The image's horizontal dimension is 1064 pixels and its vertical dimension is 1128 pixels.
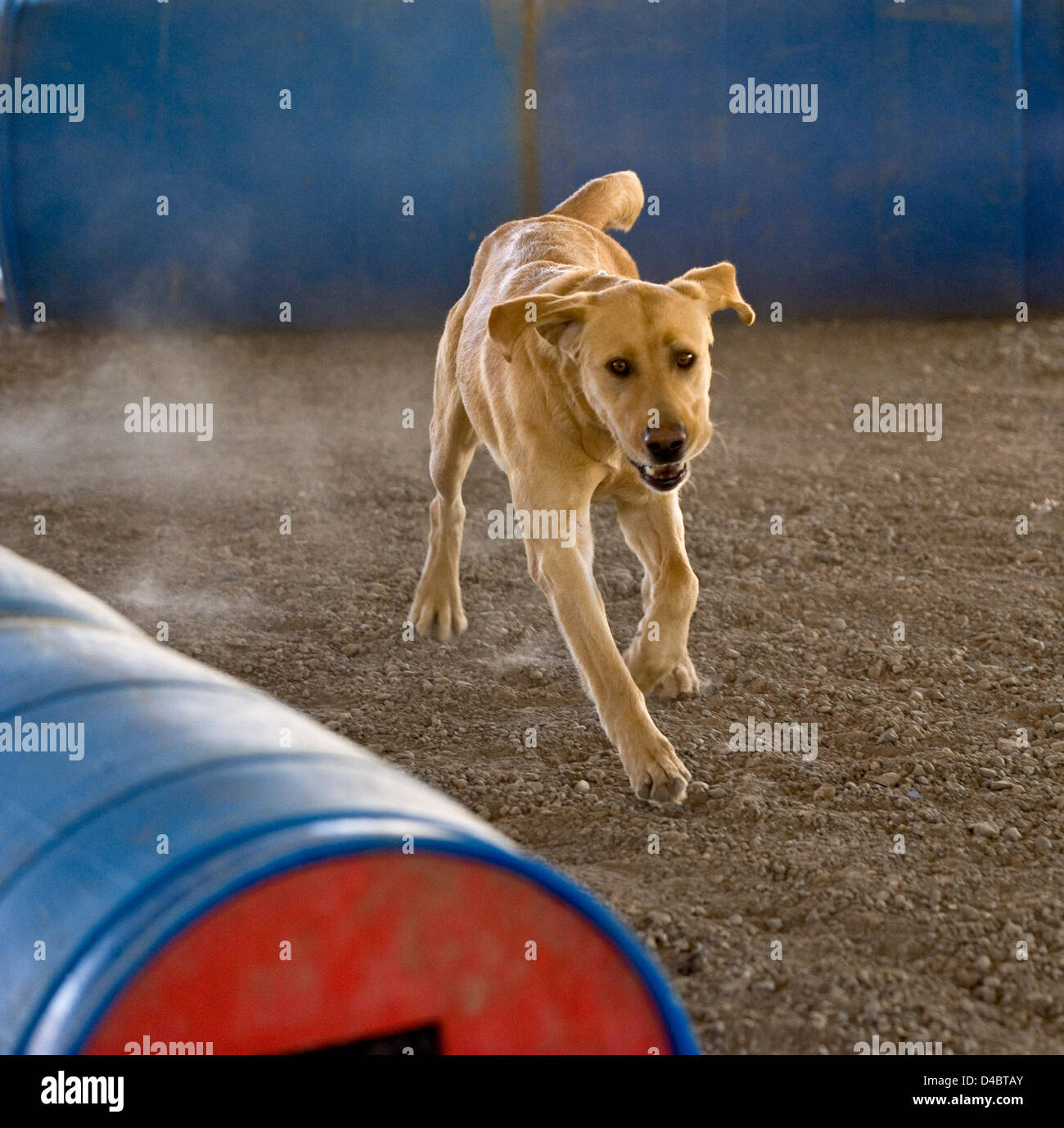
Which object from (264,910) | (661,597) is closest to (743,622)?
(661,597)

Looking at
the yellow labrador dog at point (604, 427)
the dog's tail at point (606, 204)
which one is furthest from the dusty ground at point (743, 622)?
the dog's tail at point (606, 204)

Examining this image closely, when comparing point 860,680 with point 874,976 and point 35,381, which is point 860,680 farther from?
point 35,381

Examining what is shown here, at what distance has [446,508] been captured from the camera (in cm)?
521

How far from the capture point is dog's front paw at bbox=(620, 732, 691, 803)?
12.3 feet

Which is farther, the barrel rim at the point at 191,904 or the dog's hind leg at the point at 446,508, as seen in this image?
the dog's hind leg at the point at 446,508

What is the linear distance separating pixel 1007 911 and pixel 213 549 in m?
3.79

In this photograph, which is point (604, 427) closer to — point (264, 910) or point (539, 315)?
point (539, 315)

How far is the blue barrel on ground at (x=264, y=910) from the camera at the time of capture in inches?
68.1

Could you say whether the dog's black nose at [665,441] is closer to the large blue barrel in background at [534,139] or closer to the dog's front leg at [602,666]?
the dog's front leg at [602,666]

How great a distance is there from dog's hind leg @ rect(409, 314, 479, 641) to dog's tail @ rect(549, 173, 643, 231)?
653mm

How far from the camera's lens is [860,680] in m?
4.53

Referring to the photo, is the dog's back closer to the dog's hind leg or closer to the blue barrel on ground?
the dog's hind leg

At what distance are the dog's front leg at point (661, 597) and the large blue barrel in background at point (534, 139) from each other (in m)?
4.73
